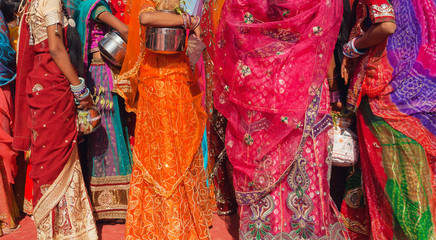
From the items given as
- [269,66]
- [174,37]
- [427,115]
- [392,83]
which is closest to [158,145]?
[174,37]

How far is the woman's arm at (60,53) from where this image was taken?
105 inches

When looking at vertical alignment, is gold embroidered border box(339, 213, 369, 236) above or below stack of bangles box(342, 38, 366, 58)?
below

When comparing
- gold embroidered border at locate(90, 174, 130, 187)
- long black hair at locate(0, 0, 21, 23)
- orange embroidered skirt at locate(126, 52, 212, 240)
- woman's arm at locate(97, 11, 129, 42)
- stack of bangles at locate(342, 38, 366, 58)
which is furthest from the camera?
long black hair at locate(0, 0, 21, 23)

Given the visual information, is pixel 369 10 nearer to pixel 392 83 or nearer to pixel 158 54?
pixel 392 83

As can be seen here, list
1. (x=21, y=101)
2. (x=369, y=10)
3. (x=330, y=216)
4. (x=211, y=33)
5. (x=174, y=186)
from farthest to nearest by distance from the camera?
(x=211, y=33) < (x=21, y=101) < (x=174, y=186) < (x=330, y=216) < (x=369, y=10)

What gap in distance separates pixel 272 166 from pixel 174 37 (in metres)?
1.22

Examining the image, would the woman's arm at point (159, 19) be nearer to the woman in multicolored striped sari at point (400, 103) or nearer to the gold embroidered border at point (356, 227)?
the woman in multicolored striped sari at point (400, 103)

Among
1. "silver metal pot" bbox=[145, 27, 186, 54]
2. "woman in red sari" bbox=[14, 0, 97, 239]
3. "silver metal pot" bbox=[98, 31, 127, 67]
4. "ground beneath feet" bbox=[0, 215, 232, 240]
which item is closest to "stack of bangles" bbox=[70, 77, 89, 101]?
"woman in red sari" bbox=[14, 0, 97, 239]

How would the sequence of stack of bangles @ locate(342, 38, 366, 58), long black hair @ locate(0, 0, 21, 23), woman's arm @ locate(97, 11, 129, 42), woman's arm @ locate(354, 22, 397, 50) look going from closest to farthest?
1. woman's arm @ locate(354, 22, 397, 50)
2. stack of bangles @ locate(342, 38, 366, 58)
3. woman's arm @ locate(97, 11, 129, 42)
4. long black hair @ locate(0, 0, 21, 23)

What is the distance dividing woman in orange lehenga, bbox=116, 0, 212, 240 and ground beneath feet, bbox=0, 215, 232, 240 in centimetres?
44

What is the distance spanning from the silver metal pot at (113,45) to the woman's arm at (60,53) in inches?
15.9

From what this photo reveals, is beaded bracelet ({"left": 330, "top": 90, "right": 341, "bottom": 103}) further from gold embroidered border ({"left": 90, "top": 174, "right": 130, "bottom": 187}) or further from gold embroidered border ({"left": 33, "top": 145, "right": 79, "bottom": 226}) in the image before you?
gold embroidered border ({"left": 33, "top": 145, "right": 79, "bottom": 226})

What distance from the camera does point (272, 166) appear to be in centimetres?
262

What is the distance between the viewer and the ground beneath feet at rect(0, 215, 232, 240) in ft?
10.9
